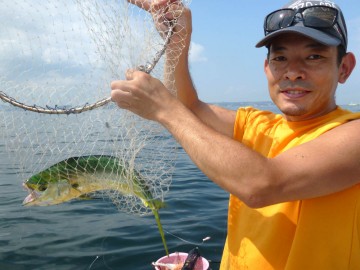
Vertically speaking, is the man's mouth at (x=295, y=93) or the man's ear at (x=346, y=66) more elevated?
the man's ear at (x=346, y=66)

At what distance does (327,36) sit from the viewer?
220 cm

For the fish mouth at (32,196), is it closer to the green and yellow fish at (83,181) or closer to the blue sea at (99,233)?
the green and yellow fish at (83,181)

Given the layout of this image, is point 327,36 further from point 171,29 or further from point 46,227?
point 46,227

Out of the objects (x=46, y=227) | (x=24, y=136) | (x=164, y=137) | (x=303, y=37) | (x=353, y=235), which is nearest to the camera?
(x=353, y=235)

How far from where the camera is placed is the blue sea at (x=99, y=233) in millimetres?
5430

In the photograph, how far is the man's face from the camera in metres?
2.25

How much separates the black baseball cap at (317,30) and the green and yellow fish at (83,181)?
130 centimetres

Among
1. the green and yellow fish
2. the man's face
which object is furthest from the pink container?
the man's face

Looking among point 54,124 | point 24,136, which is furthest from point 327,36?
point 24,136

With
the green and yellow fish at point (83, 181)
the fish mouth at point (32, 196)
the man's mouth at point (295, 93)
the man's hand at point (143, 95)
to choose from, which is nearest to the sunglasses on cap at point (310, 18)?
the man's mouth at point (295, 93)

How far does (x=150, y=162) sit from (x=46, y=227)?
4.54 metres

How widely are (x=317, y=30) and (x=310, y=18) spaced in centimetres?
12

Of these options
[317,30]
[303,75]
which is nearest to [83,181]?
[303,75]

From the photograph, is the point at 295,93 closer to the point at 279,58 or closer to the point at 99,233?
the point at 279,58
